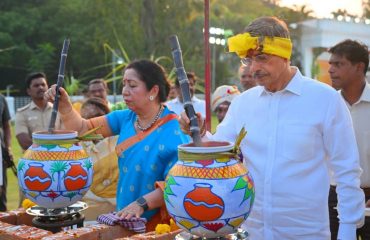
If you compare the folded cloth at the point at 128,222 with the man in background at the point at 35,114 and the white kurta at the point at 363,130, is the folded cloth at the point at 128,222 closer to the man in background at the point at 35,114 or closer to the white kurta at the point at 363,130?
the white kurta at the point at 363,130

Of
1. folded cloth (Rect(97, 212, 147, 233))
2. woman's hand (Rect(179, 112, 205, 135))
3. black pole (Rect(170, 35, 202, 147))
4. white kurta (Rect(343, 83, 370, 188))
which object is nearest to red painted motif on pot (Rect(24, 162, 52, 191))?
folded cloth (Rect(97, 212, 147, 233))

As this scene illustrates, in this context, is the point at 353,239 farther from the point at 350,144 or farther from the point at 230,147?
the point at 230,147

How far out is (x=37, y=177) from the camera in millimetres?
2211

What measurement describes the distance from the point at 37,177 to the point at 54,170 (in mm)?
73

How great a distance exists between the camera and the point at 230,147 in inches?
66.2

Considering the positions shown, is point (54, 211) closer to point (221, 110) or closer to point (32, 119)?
point (221, 110)

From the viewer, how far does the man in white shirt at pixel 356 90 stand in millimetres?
3135

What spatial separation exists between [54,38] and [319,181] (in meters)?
29.8

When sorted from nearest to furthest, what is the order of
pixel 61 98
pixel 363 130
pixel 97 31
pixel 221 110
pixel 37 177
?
pixel 37 177 < pixel 61 98 < pixel 363 130 < pixel 221 110 < pixel 97 31

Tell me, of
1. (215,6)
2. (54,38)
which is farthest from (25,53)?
(215,6)

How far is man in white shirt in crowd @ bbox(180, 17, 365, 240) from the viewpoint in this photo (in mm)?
2051

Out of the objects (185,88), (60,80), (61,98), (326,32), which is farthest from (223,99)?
(326,32)

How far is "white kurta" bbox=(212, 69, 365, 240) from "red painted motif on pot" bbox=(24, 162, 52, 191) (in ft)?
2.73

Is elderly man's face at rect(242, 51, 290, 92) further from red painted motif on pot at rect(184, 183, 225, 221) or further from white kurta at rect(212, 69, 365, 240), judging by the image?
red painted motif on pot at rect(184, 183, 225, 221)
